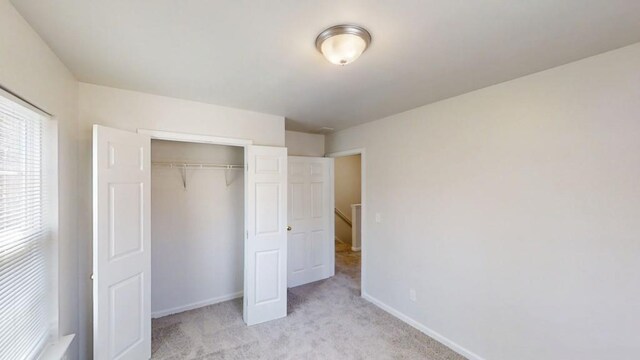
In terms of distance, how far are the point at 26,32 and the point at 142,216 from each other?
4.50 ft

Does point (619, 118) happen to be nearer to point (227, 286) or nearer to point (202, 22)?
point (202, 22)

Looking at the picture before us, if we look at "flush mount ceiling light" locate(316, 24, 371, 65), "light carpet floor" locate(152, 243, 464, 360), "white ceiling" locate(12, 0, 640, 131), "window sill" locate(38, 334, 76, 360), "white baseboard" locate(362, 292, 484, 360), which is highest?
"white ceiling" locate(12, 0, 640, 131)

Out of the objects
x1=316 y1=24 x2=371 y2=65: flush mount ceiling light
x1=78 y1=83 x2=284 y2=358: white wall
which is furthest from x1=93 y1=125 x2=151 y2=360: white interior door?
x1=316 y1=24 x2=371 y2=65: flush mount ceiling light

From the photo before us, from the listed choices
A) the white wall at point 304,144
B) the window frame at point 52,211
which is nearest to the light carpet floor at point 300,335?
the window frame at point 52,211

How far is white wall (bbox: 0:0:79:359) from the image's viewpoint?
122 cm

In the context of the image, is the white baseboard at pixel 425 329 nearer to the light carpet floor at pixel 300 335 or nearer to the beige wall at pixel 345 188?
the light carpet floor at pixel 300 335

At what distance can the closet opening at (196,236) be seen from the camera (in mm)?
2996

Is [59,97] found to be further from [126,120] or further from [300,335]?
[300,335]

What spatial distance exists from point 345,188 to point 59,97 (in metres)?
5.36

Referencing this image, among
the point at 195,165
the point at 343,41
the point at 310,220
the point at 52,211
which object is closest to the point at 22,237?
→ the point at 52,211

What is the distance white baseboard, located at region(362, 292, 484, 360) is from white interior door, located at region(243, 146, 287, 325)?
3.84 feet

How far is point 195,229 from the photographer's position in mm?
3215

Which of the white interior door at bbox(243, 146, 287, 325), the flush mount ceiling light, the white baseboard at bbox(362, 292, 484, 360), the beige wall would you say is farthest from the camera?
the beige wall

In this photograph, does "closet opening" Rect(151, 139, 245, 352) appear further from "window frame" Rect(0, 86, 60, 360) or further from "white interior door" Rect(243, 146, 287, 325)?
"window frame" Rect(0, 86, 60, 360)
